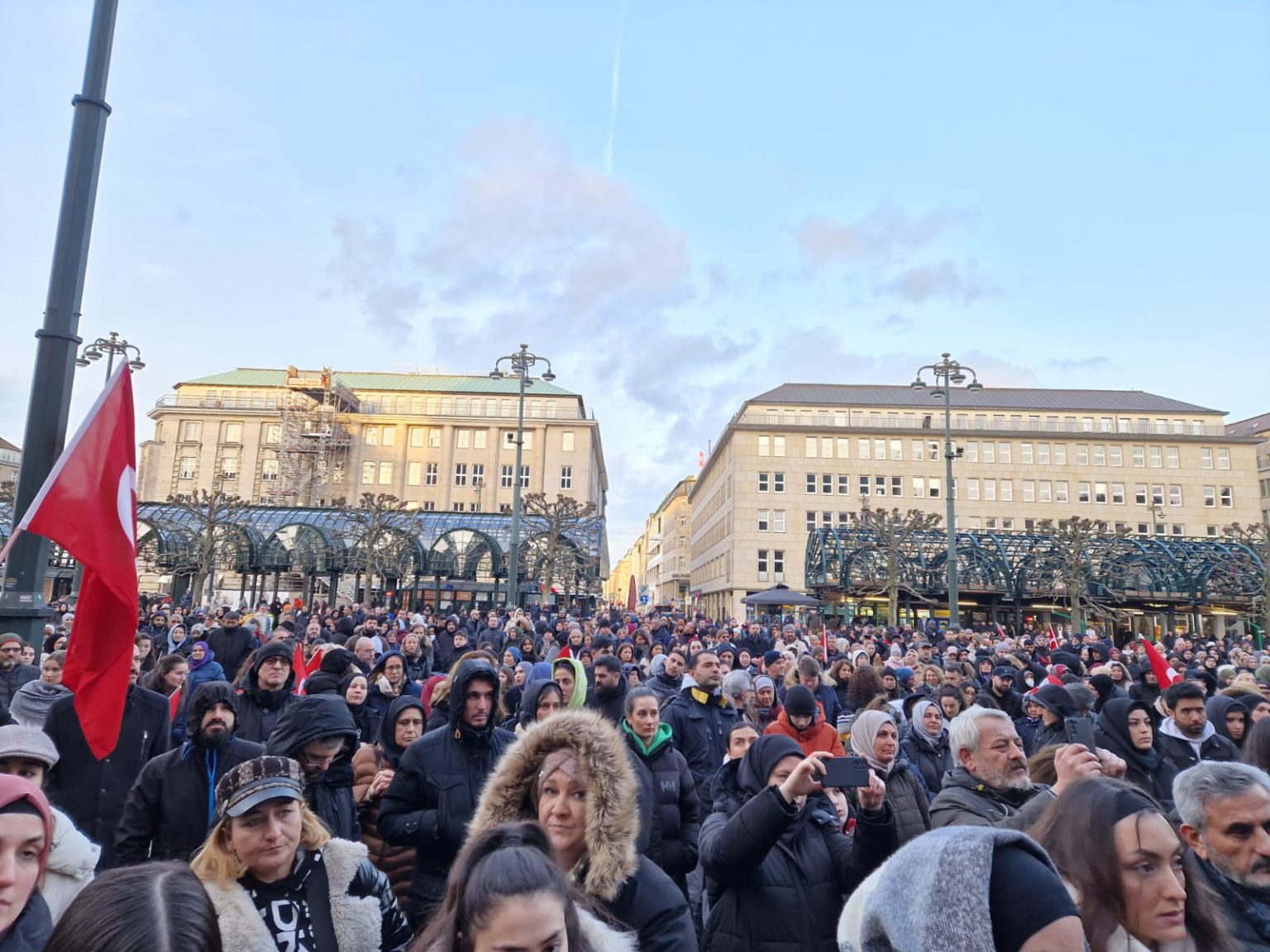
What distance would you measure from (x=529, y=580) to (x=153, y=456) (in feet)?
191

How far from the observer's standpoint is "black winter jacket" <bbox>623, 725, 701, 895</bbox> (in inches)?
179

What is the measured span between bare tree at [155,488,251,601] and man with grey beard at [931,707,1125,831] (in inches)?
1351

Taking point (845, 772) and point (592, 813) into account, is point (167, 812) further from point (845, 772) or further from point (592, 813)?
point (845, 772)

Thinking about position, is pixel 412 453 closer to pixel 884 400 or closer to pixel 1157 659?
pixel 884 400

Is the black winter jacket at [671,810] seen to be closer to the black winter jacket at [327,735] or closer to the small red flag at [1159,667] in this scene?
the black winter jacket at [327,735]

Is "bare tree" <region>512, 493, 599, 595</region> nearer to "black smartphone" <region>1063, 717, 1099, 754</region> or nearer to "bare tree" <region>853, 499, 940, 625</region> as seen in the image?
"bare tree" <region>853, 499, 940, 625</region>

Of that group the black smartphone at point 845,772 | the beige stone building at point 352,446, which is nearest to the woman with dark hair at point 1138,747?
the black smartphone at point 845,772

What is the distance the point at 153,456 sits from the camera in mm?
76750

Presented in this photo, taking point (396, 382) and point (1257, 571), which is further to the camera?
point (396, 382)

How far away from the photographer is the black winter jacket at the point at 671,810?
14.9ft

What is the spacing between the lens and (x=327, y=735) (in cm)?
380

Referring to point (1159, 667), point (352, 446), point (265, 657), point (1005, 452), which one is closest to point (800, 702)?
point (265, 657)

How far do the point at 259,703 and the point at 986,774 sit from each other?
17.6ft

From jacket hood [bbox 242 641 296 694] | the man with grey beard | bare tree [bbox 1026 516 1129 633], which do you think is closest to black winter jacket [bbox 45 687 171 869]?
jacket hood [bbox 242 641 296 694]
